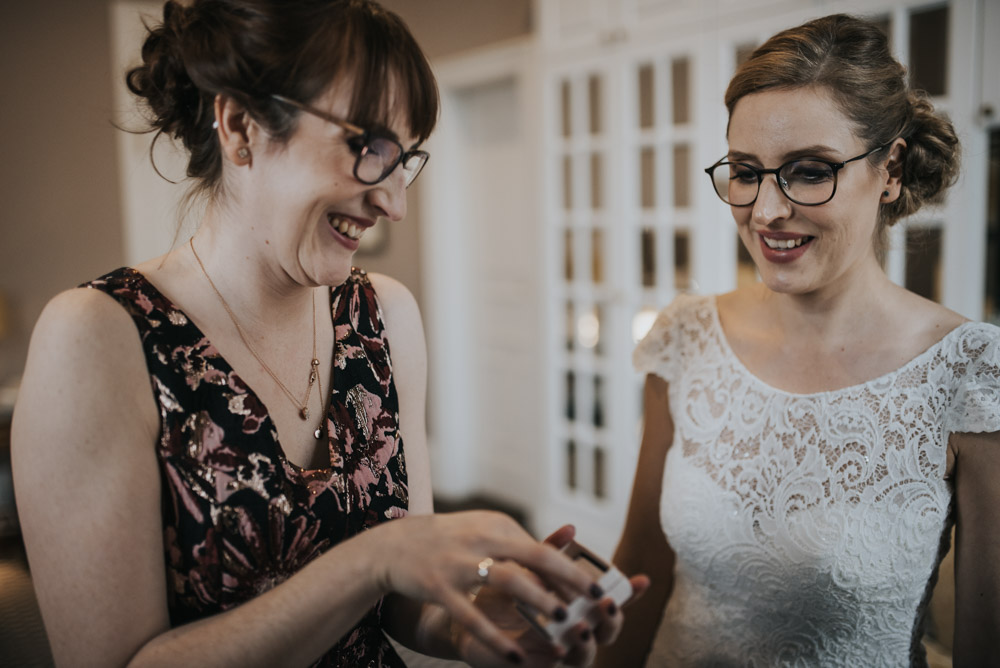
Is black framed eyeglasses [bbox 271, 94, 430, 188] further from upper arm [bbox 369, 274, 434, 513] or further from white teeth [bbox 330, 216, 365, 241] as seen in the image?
upper arm [bbox 369, 274, 434, 513]

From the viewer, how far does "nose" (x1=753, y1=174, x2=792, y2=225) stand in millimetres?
1127

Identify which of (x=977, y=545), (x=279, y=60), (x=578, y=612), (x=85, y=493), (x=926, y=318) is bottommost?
(x=977, y=545)

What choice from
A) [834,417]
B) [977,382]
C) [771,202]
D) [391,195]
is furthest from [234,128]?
[977,382]

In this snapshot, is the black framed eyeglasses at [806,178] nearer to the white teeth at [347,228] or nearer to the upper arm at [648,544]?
the upper arm at [648,544]

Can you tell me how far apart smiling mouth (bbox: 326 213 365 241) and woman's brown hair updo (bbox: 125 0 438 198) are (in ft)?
0.39

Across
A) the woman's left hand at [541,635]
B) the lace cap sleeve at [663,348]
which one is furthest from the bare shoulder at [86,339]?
the lace cap sleeve at [663,348]

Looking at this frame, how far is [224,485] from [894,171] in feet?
3.80

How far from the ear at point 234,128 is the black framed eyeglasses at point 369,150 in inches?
2.4

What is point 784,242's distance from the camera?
1.17m

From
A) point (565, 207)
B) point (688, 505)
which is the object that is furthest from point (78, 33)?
point (688, 505)

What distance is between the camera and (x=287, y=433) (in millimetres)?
991

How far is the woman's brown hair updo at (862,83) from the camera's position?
111 cm

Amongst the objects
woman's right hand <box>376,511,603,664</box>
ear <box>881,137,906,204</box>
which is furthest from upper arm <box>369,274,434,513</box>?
ear <box>881,137,906,204</box>

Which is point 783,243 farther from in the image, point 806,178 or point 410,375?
point 410,375
